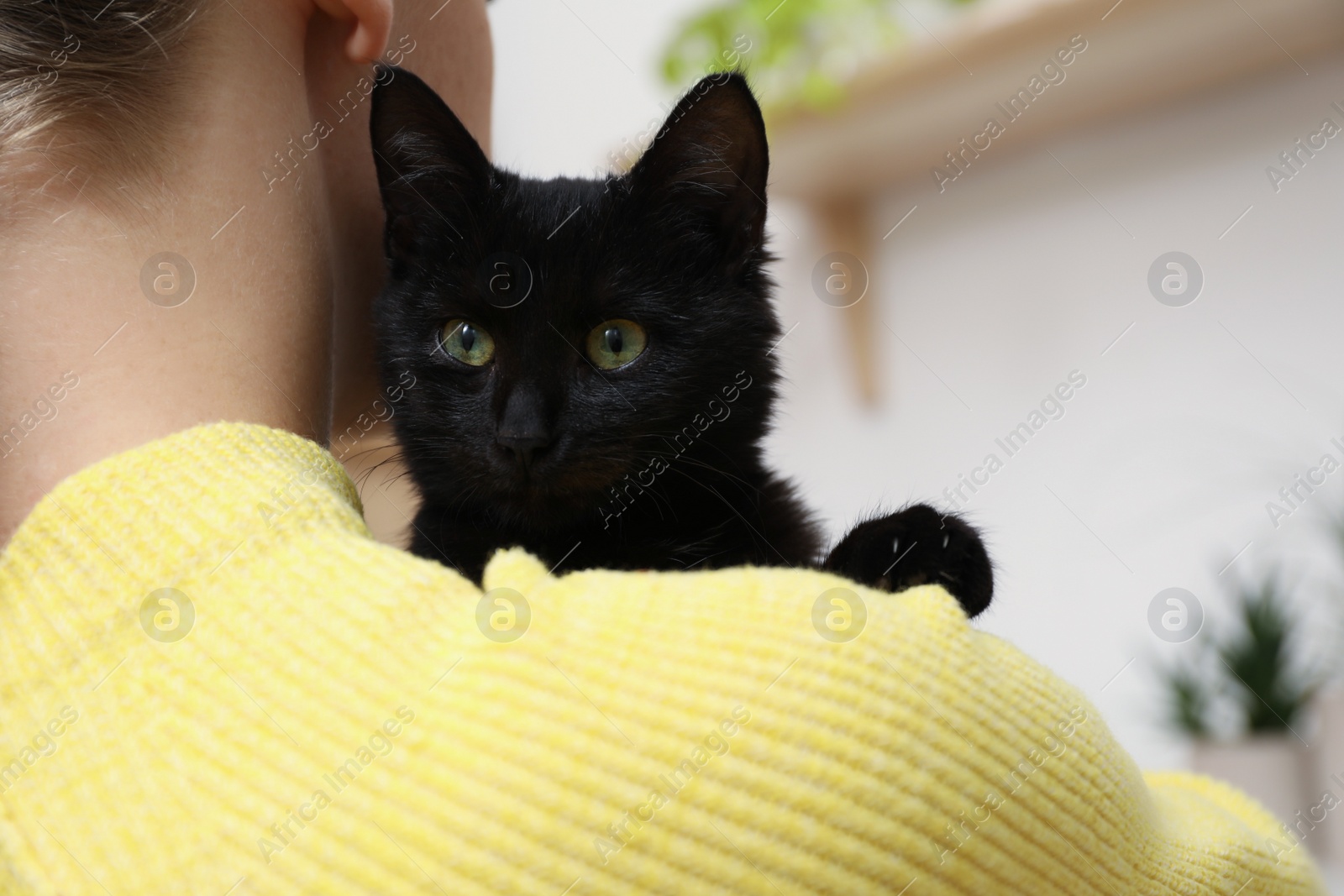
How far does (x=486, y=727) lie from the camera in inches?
21.0

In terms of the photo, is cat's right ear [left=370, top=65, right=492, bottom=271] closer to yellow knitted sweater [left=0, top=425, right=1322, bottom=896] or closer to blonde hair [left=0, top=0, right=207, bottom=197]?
blonde hair [left=0, top=0, right=207, bottom=197]

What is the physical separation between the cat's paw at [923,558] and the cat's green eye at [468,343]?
0.37m

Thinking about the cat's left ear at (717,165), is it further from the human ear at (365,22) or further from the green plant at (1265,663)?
the green plant at (1265,663)

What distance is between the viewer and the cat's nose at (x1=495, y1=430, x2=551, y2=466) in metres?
0.85

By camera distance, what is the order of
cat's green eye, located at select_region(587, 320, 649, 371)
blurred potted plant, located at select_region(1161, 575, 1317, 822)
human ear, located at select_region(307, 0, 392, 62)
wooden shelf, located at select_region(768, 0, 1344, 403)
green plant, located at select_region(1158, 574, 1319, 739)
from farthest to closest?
green plant, located at select_region(1158, 574, 1319, 739), blurred potted plant, located at select_region(1161, 575, 1317, 822), wooden shelf, located at select_region(768, 0, 1344, 403), cat's green eye, located at select_region(587, 320, 649, 371), human ear, located at select_region(307, 0, 392, 62)

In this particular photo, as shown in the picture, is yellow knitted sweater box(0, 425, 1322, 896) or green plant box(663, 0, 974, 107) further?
green plant box(663, 0, 974, 107)

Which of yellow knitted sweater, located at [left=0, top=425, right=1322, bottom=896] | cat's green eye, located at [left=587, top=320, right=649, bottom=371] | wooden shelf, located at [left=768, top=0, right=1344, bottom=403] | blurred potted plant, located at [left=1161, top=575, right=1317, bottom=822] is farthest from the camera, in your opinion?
blurred potted plant, located at [left=1161, top=575, right=1317, bottom=822]

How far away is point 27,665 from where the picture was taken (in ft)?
2.02

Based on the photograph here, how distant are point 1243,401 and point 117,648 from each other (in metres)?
2.63

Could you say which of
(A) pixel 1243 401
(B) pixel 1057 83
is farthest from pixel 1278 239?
(B) pixel 1057 83

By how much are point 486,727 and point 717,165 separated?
2.06 feet

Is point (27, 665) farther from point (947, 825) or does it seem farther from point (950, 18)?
point (950, 18)

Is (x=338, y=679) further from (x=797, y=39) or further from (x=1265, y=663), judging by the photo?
(x=1265, y=663)

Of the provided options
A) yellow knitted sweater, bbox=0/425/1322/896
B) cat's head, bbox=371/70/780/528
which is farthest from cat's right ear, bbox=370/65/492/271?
yellow knitted sweater, bbox=0/425/1322/896
